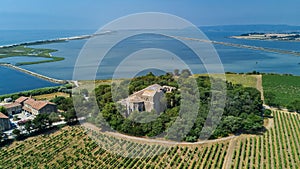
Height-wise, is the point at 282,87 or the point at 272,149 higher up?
the point at 282,87

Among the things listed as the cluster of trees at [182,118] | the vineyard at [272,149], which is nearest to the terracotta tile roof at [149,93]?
the cluster of trees at [182,118]

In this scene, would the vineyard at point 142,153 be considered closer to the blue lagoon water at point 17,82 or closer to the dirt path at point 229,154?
the dirt path at point 229,154

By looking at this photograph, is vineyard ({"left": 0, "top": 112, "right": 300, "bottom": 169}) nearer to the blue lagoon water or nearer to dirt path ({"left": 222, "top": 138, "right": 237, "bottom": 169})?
dirt path ({"left": 222, "top": 138, "right": 237, "bottom": 169})

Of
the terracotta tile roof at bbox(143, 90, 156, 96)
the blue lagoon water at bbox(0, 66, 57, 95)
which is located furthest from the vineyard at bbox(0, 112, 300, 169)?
the blue lagoon water at bbox(0, 66, 57, 95)

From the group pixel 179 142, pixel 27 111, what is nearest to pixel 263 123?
pixel 179 142

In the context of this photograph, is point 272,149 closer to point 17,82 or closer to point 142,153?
point 142,153

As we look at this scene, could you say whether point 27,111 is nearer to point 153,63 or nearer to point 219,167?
point 219,167

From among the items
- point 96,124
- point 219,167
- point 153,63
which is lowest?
point 219,167

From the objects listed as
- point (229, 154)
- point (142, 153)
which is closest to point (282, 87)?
point (229, 154)
